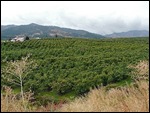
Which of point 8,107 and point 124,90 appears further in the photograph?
point 124,90

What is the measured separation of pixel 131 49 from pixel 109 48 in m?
4.36

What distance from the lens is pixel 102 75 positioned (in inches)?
1917

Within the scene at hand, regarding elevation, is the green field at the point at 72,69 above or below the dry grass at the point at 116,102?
below

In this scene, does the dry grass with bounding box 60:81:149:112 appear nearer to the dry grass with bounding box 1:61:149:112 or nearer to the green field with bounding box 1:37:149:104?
the dry grass with bounding box 1:61:149:112

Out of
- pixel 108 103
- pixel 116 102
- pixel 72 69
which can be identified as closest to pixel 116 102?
pixel 116 102

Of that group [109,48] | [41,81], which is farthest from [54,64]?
[109,48]

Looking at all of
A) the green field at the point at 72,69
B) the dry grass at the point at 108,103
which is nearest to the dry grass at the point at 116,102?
the dry grass at the point at 108,103

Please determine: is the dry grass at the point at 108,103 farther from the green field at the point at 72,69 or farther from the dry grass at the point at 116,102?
the green field at the point at 72,69

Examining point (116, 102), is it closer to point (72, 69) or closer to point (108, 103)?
point (108, 103)

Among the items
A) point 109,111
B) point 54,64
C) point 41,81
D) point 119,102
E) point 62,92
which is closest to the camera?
point 109,111

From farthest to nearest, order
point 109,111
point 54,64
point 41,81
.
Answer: point 54,64, point 41,81, point 109,111

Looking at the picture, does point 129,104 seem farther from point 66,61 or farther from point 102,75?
point 66,61

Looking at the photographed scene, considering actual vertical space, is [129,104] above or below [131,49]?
above

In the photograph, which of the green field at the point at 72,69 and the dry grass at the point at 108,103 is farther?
the green field at the point at 72,69
